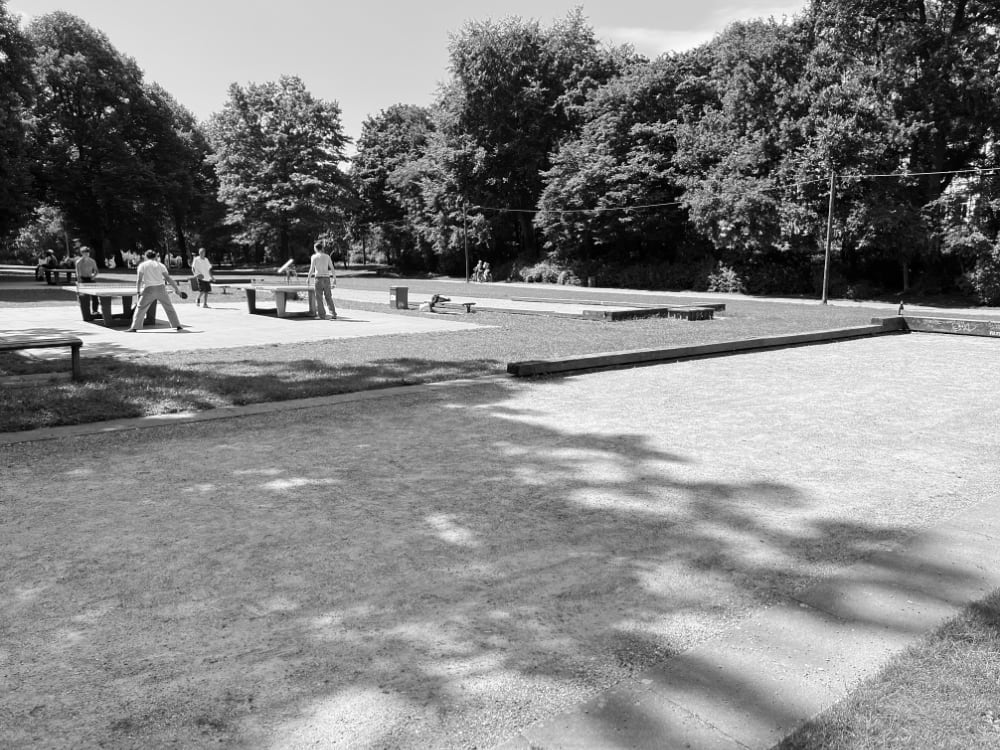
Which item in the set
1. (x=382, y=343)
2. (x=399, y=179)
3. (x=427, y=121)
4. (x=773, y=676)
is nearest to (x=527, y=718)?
(x=773, y=676)

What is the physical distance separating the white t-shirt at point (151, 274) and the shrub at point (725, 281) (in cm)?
3042

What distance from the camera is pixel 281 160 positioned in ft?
191

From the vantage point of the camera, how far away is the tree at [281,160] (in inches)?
2269

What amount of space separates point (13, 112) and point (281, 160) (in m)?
21.1

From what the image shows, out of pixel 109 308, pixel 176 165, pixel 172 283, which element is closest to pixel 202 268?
pixel 109 308

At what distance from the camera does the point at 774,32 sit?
36.5 metres

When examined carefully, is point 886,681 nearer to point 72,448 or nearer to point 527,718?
point 527,718

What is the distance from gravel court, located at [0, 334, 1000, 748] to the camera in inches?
101

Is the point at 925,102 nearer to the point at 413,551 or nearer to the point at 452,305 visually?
the point at 452,305

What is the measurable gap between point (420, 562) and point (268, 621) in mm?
836

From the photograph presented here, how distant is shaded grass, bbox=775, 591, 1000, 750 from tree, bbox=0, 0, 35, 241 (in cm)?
4390

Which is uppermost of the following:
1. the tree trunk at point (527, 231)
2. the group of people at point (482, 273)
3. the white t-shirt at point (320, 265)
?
the tree trunk at point (527, 231)

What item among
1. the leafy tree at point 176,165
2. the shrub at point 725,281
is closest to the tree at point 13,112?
the leafy tree at point 176,165

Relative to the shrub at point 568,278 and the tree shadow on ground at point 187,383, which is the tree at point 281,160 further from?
the tree shadow on ground at point 187,383
